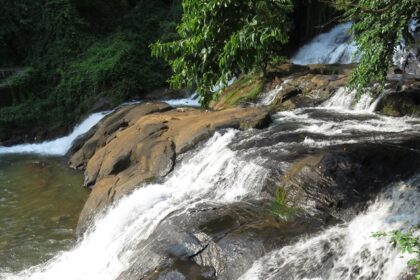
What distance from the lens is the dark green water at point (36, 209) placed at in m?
8.99

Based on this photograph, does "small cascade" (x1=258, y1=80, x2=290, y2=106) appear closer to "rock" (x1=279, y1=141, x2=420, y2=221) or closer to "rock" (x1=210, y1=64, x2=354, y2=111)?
"rock" (x1=210, y1=64, x2=354, y2=111)

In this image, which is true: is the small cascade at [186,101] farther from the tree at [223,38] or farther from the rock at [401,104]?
the tree at [223,38]

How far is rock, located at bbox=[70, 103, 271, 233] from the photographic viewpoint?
32.4ft

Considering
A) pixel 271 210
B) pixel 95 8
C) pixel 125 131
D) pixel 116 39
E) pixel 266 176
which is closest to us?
pixel 271 210

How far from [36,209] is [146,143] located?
117 inches

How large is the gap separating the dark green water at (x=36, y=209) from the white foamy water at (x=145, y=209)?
0.59 m

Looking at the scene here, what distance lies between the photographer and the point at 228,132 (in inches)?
396

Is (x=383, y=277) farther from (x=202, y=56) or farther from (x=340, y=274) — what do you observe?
(x=202, y=56)

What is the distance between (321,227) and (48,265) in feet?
16.0

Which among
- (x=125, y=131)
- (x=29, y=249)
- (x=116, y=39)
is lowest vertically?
(x=29, y=249)

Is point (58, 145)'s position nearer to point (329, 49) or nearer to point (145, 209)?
point (145, 209)

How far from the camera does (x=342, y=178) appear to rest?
677 centimetres

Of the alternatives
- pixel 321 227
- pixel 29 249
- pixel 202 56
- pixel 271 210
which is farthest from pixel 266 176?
pixel 29 249

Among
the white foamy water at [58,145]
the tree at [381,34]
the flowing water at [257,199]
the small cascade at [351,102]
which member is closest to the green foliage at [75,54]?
the white foamy water at [58,145]
